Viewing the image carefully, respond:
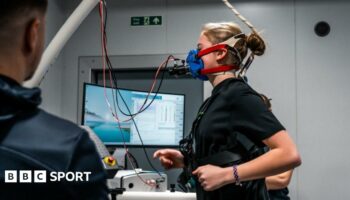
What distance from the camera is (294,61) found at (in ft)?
10.2

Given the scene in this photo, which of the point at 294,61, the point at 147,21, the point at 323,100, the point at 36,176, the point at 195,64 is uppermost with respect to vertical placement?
the point at 147,21

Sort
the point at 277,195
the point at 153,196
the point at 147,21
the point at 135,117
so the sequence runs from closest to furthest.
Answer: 1. the point at 153,196
2. the point at 277,195
3. the point at 135,117
4. the point at 147,21

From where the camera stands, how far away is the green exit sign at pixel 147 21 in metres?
3.31

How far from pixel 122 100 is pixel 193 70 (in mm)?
1326

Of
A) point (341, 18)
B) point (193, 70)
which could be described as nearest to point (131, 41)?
point (341, 18)

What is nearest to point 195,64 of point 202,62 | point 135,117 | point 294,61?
point 202,62

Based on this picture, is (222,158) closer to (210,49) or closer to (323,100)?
(210,49)

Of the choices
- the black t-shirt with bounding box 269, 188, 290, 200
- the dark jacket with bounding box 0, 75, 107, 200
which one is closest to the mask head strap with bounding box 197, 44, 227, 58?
the dark jacket with bounding box 0, 75, 107, 200

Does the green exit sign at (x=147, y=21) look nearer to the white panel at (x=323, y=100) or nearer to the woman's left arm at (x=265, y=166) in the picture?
the white panel at (x=323, y=100)

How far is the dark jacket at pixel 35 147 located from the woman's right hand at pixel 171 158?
912 mm

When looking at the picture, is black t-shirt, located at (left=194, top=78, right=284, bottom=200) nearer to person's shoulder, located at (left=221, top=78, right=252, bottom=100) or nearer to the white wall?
person's shoulder, located at (left=221, top=78, right=252, bottom=100)

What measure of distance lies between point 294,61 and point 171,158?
1.88m

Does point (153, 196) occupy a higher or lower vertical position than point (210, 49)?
lower

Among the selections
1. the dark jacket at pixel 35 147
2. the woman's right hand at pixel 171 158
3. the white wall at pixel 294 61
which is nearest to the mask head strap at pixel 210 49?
the woman's right hand at pixel 171 158
